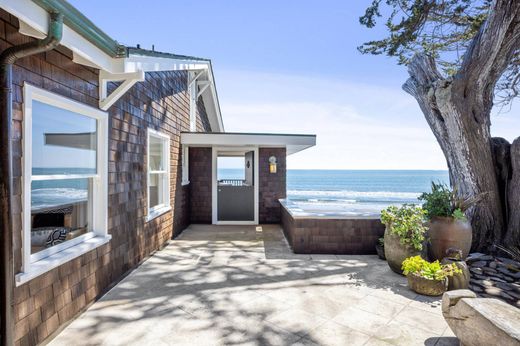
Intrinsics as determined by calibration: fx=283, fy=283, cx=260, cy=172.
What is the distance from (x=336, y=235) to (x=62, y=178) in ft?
13.3

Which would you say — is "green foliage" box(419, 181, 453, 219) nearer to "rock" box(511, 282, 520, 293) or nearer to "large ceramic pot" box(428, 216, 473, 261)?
"large ceramic pot" box(428, 216, 473, 261)

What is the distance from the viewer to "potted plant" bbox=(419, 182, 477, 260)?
410cm

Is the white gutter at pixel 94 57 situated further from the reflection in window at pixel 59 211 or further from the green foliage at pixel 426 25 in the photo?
the green foliage at pixel 426 25

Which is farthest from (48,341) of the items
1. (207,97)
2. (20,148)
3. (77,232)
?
(207,97)

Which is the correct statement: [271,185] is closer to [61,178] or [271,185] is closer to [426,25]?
[426,25]

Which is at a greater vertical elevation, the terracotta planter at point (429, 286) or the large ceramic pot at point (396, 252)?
the large ceramic pot at point (396, 252)

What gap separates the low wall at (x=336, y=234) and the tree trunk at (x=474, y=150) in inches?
67.1

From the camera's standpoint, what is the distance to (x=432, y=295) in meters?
3.21

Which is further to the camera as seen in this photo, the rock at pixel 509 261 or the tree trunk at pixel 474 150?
the tree trunk at pixel 474 150

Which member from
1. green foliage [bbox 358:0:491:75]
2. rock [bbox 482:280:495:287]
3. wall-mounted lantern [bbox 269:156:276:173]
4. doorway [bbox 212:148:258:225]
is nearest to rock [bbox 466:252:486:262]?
rock [bbox 482:280:495:287]

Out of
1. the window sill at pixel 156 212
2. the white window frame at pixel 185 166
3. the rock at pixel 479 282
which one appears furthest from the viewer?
the white window frame at pixel 185 166

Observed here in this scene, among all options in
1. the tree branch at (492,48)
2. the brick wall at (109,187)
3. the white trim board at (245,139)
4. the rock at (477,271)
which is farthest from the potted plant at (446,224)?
the brick wall at (109,187)

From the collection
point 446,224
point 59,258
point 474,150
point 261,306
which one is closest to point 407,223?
point 446,224

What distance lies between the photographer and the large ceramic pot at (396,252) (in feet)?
12.7
